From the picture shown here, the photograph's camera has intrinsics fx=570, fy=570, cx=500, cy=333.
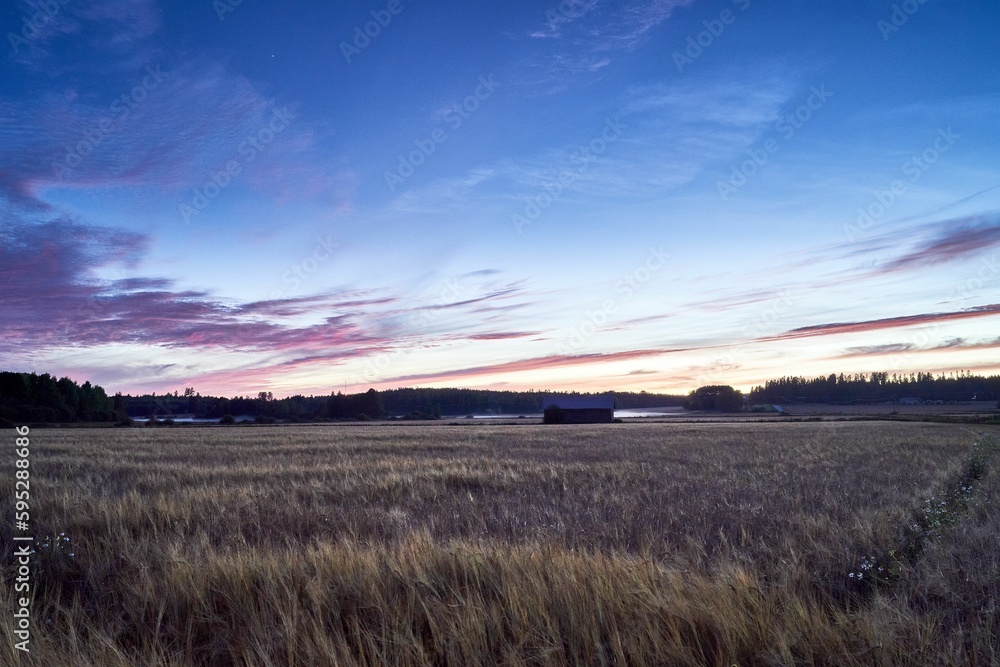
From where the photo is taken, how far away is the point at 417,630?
371 cm

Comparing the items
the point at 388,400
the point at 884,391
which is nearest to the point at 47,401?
the point at 388,400

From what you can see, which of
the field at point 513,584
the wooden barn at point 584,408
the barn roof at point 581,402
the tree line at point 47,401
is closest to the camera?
the field at point 513,584

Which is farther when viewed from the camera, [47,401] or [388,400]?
[388,400]

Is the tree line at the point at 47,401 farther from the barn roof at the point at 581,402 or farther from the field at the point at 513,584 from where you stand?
the field at the point at 513,584

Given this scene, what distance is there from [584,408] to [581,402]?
1817 millimetres

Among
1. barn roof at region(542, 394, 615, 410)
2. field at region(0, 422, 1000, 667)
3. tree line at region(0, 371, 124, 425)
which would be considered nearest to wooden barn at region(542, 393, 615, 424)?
barn roof at region(542, 394, 615, 410)

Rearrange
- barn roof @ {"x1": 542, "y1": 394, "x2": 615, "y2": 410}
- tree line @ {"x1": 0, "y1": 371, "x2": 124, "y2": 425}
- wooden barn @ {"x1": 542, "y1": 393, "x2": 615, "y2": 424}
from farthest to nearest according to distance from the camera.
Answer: barn roof @ {"x1": 542, "y1": 394, "x2": 615, "y2": 410}, wooden barn @ {"x1": 542, "y1": 393, "x2": 615, "y2": 424}, tree line @ {"x1": 0, "y1": 371, "x2": 124, "y2": 425}

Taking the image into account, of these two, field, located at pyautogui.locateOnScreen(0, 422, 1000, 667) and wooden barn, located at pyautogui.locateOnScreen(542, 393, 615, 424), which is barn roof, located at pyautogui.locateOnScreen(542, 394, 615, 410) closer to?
wooden barn, located at pyautogui.locateOnScreen(542, 393, 615, 424)

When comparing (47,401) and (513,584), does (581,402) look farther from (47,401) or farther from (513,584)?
(513,584)

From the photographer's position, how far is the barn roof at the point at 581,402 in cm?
10088

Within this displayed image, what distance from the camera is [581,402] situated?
10256 cm

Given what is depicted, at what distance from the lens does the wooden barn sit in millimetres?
99062

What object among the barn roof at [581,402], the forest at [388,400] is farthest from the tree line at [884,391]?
the barn roof at [581,402]

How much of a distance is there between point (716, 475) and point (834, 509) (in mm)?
5337
